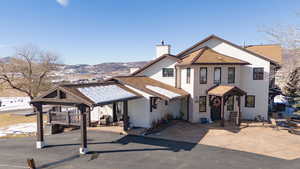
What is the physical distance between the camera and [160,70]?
20.3 metres

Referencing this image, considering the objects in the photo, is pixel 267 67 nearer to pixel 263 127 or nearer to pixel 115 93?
pixel 263 127

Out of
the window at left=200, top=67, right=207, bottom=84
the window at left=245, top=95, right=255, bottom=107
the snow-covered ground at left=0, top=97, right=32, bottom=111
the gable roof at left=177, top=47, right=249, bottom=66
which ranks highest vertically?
the gable roof at left=177, top=47, right=249, bottom=66

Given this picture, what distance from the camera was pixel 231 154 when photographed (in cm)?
1077

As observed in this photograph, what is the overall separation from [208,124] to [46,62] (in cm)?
2557

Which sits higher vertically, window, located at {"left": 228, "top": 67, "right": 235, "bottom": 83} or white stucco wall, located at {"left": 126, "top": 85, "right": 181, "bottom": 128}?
window, located at {"left": 228, "top": 67, "right": 235, "bottom": 83}

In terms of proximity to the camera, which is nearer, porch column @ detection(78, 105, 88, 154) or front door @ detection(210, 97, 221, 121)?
porch column @ detection(78, 105, 88, 154)

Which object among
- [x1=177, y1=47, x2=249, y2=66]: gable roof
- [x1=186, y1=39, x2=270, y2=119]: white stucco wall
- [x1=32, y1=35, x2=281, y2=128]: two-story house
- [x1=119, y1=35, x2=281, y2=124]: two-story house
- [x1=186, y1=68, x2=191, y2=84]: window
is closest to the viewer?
[x1=32, y1=35, x2=281, y2=128]: two-story house

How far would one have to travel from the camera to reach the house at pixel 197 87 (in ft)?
51.5

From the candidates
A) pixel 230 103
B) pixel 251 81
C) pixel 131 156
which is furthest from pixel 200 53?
pixel 131 156

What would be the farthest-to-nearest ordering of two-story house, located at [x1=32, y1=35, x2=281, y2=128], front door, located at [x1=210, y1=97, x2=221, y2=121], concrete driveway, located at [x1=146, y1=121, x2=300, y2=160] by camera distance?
front door, located at [x1=210, y1=97, x2=221, y2=121] → two-story house, located at [x1=32, y1=35, x2=281, y2=128] → concrete driveway, located at [x1=146, y1=121, x2=300, y2=160]

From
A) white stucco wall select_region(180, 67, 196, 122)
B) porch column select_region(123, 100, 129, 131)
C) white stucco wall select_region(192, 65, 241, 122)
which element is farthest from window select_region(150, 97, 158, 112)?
white stucco wall select_region(192, 65, 241, 122)

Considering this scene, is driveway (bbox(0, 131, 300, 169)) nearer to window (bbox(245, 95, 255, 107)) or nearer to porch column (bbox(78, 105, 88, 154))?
porch column (bbox(78, 105, 88, 154))

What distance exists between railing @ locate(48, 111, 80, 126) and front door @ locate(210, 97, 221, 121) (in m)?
12.9

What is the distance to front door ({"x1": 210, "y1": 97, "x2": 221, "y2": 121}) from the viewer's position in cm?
1869
